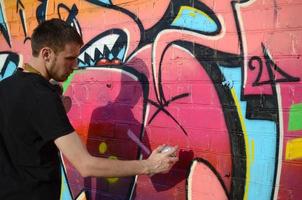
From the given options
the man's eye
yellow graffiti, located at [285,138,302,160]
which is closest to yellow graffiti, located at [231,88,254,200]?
yellow graffiti, located at [285,138,302,160]

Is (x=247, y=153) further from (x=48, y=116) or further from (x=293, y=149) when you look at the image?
(x=48, y=116)

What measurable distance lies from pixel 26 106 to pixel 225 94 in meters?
1.36

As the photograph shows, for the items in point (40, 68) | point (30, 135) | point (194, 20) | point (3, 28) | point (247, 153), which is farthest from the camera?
point (3, 28)

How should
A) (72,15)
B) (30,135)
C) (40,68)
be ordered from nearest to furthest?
(30,135) → (40,68) → (72,15)

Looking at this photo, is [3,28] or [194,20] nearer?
[194,20]

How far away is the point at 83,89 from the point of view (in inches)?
163

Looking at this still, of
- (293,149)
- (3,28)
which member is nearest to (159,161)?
(293,149)

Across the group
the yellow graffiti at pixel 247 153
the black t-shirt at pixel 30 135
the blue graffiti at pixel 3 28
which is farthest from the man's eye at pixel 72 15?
the yellow graffiti at pixel 247 153

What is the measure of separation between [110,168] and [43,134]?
408 millimetres

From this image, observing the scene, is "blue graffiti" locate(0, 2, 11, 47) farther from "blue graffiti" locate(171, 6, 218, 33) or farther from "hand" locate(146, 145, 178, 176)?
"hand" locate(146, 145, 178, 176)

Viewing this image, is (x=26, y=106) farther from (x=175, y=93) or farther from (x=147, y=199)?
(x=147, y=199)

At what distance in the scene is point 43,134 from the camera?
2506 millimetres

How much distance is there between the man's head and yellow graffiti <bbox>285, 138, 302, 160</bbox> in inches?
56.9

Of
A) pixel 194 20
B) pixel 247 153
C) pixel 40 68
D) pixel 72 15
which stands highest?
pixel 72 15
